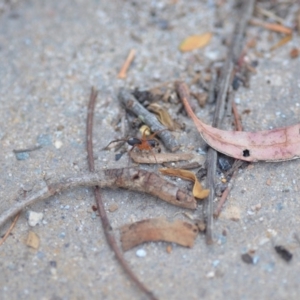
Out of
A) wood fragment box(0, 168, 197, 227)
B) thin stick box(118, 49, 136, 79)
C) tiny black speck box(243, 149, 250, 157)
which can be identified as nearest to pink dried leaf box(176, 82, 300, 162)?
tiny black speck box(243, 149, 250, 157)

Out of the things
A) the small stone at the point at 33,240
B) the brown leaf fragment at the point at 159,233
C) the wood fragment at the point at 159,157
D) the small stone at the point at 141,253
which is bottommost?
the small stone at the point at 33,240

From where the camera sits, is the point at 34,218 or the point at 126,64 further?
the point at 126,64

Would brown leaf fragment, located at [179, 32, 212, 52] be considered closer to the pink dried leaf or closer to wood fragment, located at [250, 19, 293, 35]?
wood fragment, located at [250, 19, 293, 35]

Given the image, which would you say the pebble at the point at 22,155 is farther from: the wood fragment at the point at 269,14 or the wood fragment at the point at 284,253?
the wood fragment at the point at 269,14

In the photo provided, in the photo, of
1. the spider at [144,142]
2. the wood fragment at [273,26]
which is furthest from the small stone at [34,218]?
the wood fragment at [273,26]

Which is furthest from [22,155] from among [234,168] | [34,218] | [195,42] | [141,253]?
[195,42]

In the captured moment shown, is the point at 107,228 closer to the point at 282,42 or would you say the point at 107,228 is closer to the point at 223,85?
the point at 223,85
